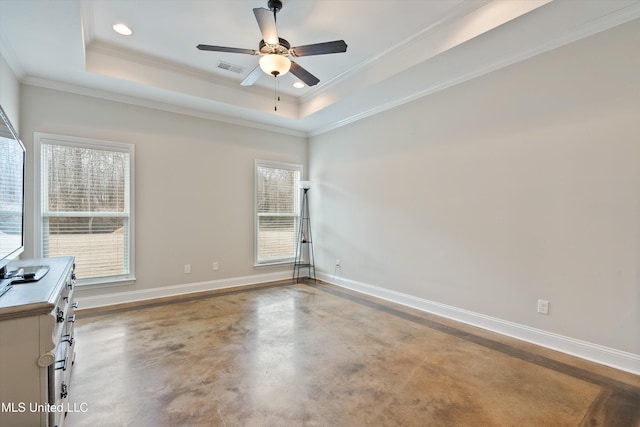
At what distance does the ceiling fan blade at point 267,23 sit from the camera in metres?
2.29

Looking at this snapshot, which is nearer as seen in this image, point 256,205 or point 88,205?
point 88,205

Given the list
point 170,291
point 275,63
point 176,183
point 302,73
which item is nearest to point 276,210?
point 176,183

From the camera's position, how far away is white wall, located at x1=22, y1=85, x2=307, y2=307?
150 inches

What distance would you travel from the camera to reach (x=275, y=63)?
8.98 feet

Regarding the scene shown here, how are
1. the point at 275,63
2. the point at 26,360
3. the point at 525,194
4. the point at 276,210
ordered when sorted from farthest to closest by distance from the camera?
the point at 276,210, the point at 525,194, the point at 275,63, the point at 26,360

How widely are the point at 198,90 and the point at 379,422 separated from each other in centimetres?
426

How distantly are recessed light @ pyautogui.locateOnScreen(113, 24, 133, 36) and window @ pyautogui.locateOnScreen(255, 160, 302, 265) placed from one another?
253 cm

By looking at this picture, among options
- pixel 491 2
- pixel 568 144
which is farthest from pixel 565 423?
pixel 491 2

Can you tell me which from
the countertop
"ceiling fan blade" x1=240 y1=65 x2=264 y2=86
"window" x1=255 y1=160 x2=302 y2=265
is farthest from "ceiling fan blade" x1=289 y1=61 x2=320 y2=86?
the countertop

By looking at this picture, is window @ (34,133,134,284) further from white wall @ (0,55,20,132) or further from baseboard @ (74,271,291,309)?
white wall @ (0,55,20,132)

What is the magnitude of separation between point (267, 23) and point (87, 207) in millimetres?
3315

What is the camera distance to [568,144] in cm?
278

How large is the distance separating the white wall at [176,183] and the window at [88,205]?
4.6 inches

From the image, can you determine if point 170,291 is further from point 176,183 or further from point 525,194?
point 525,194
